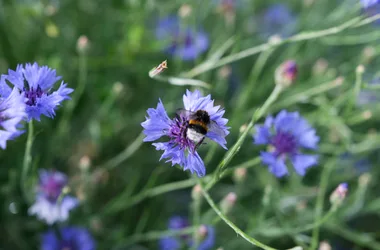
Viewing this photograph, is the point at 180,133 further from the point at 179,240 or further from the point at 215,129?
the point at 179,240

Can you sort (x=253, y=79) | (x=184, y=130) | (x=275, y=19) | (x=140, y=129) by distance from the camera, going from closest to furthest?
1. (x=184, y=130)
2. (x=253, y=79)
3. (x=140, y=129)
4. (x=275, y=19)

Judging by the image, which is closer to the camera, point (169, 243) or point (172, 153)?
point (172, 153)

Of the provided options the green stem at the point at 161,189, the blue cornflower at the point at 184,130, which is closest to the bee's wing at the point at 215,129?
the blue cornflower at the point at 184,130

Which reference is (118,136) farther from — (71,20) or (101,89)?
(71,20)

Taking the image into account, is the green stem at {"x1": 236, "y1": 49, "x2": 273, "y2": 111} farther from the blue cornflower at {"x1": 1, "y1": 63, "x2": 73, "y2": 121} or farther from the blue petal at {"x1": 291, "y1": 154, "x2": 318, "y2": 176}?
the blue cornflower at {"x1": 1, "y1": 63, "x2": 73, "y2": 121}

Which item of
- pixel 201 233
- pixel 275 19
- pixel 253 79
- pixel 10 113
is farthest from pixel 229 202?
pixel 275 19

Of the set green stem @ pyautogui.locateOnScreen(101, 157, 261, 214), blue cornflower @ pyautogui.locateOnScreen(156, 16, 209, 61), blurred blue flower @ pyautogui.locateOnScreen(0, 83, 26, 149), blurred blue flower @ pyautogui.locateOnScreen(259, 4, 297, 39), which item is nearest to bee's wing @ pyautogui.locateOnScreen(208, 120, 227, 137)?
green stem @ pyautogui.locateOnScreen(101, 157, 261, 214)
